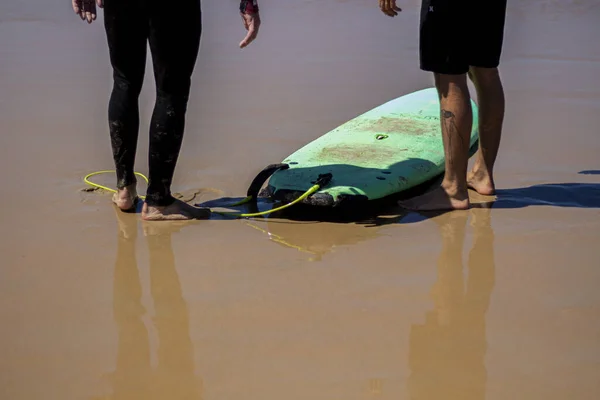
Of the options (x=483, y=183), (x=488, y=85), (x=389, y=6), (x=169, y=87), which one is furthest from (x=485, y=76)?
(x=169, y=87)

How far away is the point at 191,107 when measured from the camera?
5.72 metres

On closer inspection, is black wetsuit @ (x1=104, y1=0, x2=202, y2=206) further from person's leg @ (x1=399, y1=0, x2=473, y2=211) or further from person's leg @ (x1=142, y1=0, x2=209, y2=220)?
person's leg @ (x1=399, y1=0, x2=473, y2=211)

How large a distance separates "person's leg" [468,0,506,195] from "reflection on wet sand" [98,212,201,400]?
5.29 ft

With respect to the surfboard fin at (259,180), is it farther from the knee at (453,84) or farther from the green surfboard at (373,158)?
the knee at (453,84)

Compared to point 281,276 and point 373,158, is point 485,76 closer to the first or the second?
point 373,158

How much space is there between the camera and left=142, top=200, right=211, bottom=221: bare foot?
3781 mm

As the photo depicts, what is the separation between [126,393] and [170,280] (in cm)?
81

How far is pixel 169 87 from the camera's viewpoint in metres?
3.73

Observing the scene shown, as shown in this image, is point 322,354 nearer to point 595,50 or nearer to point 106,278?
point 106,278

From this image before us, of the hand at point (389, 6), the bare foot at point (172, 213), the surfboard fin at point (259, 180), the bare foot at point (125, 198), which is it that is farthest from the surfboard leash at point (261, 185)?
the hand at point (389, 6)

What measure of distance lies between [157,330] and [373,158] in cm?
178

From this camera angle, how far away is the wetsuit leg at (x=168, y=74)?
3.62 m

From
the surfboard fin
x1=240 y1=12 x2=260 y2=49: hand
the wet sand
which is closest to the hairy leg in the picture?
the wet sand

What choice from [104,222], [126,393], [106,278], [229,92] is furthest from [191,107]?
[126,393]
